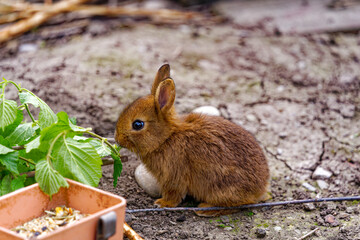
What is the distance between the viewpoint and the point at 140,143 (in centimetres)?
Result: 349

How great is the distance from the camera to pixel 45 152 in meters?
2.71

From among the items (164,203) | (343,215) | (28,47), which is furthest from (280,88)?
(28,47)

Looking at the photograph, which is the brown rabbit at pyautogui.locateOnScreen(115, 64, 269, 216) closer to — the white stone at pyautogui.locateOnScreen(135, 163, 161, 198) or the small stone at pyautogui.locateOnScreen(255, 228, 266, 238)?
the white stone at pyautogui.locateOnScreen(135, 163, 161, 198)

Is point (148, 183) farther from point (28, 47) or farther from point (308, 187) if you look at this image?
point (28, 47)

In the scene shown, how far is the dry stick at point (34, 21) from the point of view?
20.4ft

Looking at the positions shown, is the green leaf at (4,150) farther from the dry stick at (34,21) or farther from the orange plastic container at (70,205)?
the dry stick at (34,21)

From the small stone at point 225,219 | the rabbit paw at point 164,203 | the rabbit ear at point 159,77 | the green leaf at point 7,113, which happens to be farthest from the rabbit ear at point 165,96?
the green leaf at point 7,113

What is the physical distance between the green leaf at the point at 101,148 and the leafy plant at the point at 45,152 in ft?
0.05

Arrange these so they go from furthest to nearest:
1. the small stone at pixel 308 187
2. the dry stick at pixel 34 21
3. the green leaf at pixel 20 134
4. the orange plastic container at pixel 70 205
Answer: the dry stick at pixel 34 21
the small stone at pixel 308 187
the green leaf at pixel 20 134
the orange plastic container at pixel 70 205

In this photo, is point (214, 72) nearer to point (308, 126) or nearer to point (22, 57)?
point (308, 126)

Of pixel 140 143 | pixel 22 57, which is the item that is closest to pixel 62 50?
pixel 22 57

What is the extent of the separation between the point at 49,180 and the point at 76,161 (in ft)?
0.75

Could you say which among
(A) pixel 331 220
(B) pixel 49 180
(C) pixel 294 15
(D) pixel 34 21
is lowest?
(A) pixel 331 220

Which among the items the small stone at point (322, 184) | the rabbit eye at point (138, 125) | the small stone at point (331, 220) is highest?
the rabbit eye at point (138, 125)
